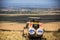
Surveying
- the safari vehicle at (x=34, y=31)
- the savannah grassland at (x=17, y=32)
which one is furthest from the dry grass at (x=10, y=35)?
the safari vehicle at (x=34, y=31)

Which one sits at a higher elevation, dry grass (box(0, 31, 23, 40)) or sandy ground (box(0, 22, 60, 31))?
sandy ground (box(0, 22, 60, 31))

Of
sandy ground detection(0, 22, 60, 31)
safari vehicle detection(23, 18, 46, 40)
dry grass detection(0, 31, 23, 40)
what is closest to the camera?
safari vehicle detection(23, 18, 46, 40)

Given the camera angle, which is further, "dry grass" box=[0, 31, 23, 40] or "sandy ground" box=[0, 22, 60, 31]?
"sandy ground" box=[0, 22, 60, 31]

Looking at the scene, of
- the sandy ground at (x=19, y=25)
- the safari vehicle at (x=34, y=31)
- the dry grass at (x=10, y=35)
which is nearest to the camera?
the safari vehicle at (x=34, y=31)

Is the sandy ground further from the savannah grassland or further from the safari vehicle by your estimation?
the safari vehicle

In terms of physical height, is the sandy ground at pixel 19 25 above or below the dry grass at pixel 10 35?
above

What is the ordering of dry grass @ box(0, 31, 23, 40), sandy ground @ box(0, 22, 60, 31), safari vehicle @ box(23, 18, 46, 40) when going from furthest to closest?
sandy ground @ box(0, 22, 60, 31) < dry grass @ box(0, 31, 23, 40) < safari vehicle @ box(23, 18, 46, 40)

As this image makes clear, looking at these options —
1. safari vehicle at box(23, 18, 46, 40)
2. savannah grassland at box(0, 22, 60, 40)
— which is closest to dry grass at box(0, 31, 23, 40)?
savannah grassland at box(0, 22, 60, 40)

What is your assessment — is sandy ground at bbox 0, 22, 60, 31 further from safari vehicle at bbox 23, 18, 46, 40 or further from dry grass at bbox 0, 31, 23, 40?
safari vehicle at bbox 23, 18, 46, 40

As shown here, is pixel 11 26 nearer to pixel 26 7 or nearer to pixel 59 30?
pixel 26 7

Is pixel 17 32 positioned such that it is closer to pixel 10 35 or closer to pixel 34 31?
pixel 10 35

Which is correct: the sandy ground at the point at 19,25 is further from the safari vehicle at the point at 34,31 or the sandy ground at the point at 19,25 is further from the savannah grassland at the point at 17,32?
the safari vehicle at the point at 34,31

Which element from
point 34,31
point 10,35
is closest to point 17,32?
point 10,35

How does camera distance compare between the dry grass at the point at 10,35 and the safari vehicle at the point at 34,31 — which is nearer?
the safari vehicle at the point at 34,31
